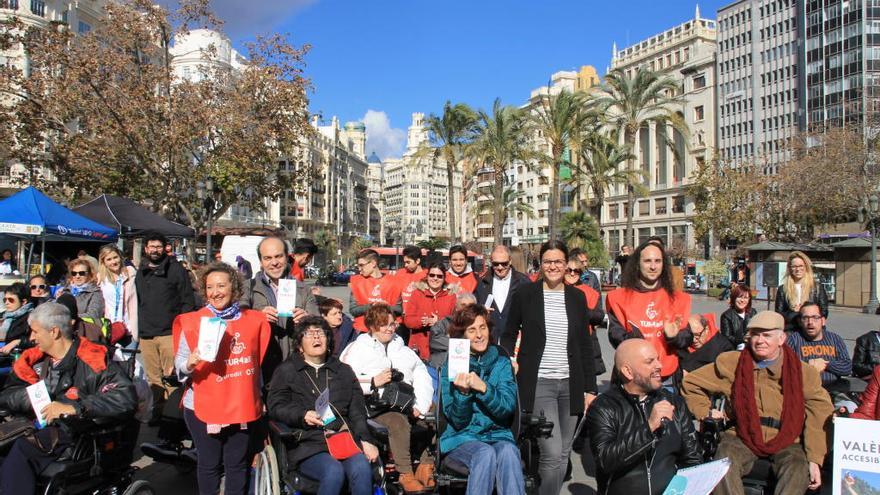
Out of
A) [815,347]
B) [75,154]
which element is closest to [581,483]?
[815,347]

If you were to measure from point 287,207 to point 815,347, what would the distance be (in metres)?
101

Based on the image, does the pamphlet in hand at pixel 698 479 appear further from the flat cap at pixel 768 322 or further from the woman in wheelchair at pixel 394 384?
the woman in wheelchair at pixel 394 384

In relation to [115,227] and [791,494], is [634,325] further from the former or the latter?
[115,227]

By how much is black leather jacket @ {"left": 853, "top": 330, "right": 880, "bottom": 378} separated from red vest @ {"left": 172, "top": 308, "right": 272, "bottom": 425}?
526cm

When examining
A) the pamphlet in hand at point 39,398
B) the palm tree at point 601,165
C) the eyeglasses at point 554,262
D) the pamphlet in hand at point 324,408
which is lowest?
the pamphlet in hand at point 324,408

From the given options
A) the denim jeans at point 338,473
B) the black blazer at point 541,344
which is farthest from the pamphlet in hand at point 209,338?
the black blazer at point 541,344

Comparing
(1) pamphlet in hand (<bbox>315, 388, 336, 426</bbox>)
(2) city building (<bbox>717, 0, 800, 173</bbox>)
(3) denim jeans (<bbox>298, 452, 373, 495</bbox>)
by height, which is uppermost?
(2) city building (<bbox>717, 0, 800, 173</bbox>)

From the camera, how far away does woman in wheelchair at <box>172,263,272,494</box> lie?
14.4 ft

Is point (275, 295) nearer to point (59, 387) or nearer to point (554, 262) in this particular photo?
point (59, 387)

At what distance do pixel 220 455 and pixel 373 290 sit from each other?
3747 mm

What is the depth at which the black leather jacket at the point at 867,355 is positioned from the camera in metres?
5.90

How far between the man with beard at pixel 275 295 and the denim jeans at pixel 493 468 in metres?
1.76

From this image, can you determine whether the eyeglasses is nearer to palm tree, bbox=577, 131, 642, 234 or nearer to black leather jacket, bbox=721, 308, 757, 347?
black leather jacket, bbox=721, 308, 757, 347

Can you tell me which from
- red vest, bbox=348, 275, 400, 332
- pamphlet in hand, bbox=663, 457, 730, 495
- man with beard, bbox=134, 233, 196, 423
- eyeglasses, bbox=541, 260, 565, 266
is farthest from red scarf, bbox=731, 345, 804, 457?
man with beard, bbox=134, 233, 196, 423
